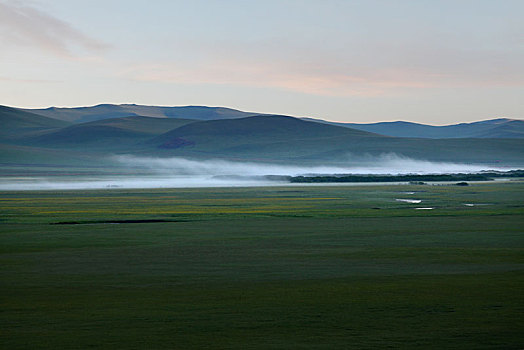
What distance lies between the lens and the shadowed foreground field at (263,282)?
494 inches

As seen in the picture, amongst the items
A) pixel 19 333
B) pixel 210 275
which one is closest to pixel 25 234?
pixel 210 275

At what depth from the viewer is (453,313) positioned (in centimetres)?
1387

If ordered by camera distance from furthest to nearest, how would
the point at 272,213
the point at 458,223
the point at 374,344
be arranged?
the point at 272,213 → the point at 458,223 → the point at 374,344

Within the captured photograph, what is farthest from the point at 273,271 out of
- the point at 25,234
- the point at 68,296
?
the point at 25,234

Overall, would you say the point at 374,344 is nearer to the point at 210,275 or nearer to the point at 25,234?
the point at 210,275

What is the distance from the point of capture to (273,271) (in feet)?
61.3

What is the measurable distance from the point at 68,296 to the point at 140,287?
1560 millimetres

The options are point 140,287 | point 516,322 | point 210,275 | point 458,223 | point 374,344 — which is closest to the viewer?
point 374,344

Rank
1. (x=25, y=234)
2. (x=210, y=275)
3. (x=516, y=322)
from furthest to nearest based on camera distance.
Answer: (x=25, y=234), (x=210, y=275), (x=516, y=322)

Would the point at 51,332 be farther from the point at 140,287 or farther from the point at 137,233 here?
the point at 137,233

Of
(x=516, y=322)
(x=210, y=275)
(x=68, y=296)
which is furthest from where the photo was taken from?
(x=210, y=275)

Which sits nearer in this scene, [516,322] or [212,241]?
[516,322]

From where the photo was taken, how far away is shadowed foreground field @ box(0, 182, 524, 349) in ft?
41.2

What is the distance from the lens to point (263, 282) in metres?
17.1
